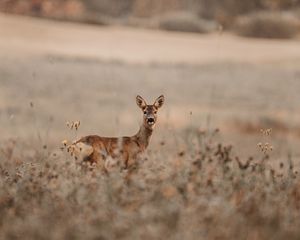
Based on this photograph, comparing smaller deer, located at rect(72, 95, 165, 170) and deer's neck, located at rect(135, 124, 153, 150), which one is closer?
smaller deer, located at rect(72, 95, 165, 170)

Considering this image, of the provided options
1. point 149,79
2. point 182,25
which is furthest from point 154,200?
point 182,25

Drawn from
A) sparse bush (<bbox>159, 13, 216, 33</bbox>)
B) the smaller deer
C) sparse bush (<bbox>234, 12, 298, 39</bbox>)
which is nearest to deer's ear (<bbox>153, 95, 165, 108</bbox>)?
the smaller deer

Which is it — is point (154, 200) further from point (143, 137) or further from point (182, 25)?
point (182, 25)

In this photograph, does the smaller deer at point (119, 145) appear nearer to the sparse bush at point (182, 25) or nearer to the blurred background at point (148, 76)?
the blurred background at point (148, 76)

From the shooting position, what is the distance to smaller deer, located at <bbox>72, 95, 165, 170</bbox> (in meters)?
7.40

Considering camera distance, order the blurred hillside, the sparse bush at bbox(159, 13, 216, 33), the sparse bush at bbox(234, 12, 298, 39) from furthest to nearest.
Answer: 1. the blurred hillside
2. the sparse bush at bbox(159, 13, 216, 33)
3. the sparse bush at bbox(234, 12, 298, 39)

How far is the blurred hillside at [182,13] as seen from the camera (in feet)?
158

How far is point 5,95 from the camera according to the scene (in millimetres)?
20938

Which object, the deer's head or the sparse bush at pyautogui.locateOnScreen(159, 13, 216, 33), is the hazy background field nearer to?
the sparse bush at pyautogui.locateOnScreen(159, 13, 216, 33)

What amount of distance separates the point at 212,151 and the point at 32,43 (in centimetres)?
2915

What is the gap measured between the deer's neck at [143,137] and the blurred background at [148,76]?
16 centimetres

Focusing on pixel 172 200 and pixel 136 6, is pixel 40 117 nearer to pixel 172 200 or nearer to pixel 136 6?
pixel 172 200

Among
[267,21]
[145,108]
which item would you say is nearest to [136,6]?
[267,21]

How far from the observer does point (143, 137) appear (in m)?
8.27
